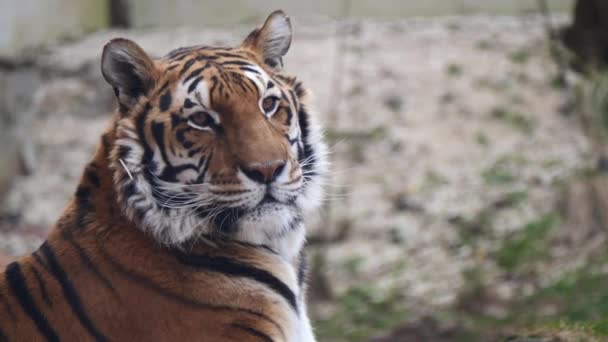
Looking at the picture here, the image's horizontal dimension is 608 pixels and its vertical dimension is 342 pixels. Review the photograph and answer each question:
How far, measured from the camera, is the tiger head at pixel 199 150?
2.61m

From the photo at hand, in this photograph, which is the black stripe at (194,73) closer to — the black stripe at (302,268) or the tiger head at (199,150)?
the tiger head at (199,150)

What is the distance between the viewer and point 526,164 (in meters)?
7.18

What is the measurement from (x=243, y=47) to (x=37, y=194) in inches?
217

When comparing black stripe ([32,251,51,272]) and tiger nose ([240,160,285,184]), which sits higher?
tiger nose ([240,160,285,184])

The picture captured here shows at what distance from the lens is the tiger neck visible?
107 inches

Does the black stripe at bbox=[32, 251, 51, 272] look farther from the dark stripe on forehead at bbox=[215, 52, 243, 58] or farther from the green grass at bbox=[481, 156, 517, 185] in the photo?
the green grass at bbox=[481, 156, 517, 185]

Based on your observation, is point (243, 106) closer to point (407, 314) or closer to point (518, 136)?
point (407, 314)

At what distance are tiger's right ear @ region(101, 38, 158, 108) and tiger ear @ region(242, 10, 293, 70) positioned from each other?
39 centimetres

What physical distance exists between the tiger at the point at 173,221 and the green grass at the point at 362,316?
2689mm

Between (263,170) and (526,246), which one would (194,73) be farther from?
(526,246)

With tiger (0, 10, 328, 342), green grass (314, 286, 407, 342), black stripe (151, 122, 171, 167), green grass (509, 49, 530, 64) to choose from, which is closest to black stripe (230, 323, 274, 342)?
tiger (0, 10, 328, 342)

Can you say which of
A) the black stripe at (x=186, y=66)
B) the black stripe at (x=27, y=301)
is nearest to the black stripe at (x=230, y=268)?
the black stripe at (x=27, y=301)

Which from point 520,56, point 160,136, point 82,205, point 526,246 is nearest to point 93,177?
point 82,205

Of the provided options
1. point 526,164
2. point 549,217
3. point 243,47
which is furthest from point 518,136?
point 243,47
